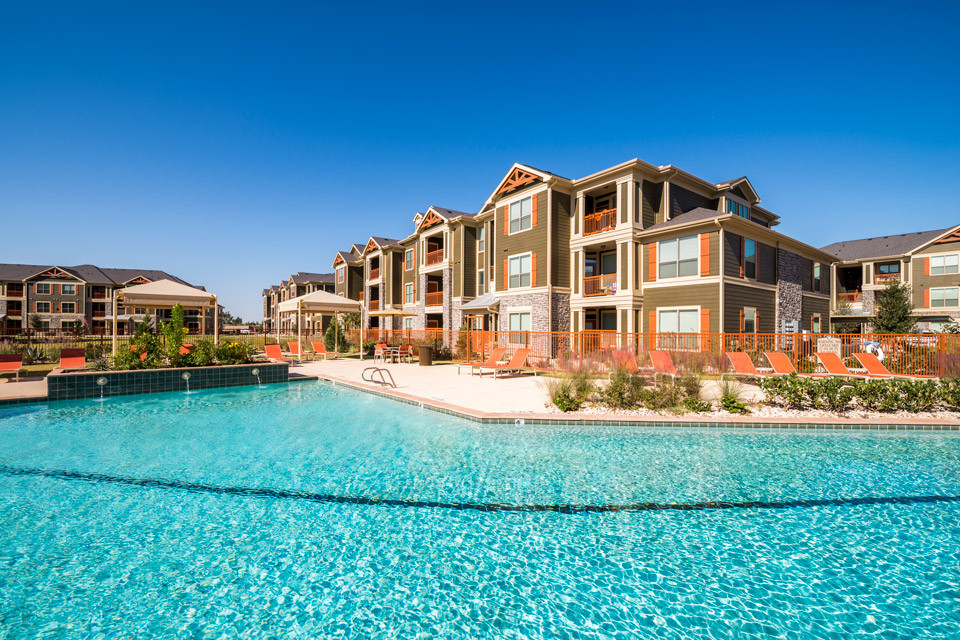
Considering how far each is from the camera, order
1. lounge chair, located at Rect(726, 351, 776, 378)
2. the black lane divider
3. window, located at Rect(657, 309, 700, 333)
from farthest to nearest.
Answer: window, located at Rect(657, 309, 700, 333)
lounge chair, located at Rect(726, 351, 776, 378)
the black lane divider

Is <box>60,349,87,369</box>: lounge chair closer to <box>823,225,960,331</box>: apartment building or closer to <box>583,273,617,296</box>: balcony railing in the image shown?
<box>583,273,617,296</box>: balcony railing

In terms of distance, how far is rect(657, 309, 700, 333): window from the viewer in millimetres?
17219

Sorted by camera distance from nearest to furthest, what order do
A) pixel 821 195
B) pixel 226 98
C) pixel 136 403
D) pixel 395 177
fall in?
1. pixel 136 403
2. pixel 226 98
3. pixel 821 195
4. pixel 395 177

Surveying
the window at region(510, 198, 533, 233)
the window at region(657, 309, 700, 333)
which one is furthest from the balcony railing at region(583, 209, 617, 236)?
the window at region(657, 309, 700, 333)

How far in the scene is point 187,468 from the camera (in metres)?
6.31

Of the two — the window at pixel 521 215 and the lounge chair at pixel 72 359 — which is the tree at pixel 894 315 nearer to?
the window at pixel 521 215

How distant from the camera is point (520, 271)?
2219 centimetres

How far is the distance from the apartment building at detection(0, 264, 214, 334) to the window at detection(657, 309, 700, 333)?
176ft

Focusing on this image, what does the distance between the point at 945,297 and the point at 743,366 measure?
28121mm

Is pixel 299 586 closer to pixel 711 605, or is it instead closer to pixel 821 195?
pixel 711 605

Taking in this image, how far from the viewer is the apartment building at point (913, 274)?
91.4 ft

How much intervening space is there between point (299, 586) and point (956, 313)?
40.9m

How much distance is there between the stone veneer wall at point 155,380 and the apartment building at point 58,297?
44082mm

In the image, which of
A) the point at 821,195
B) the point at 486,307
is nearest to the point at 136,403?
the point at 486,307
